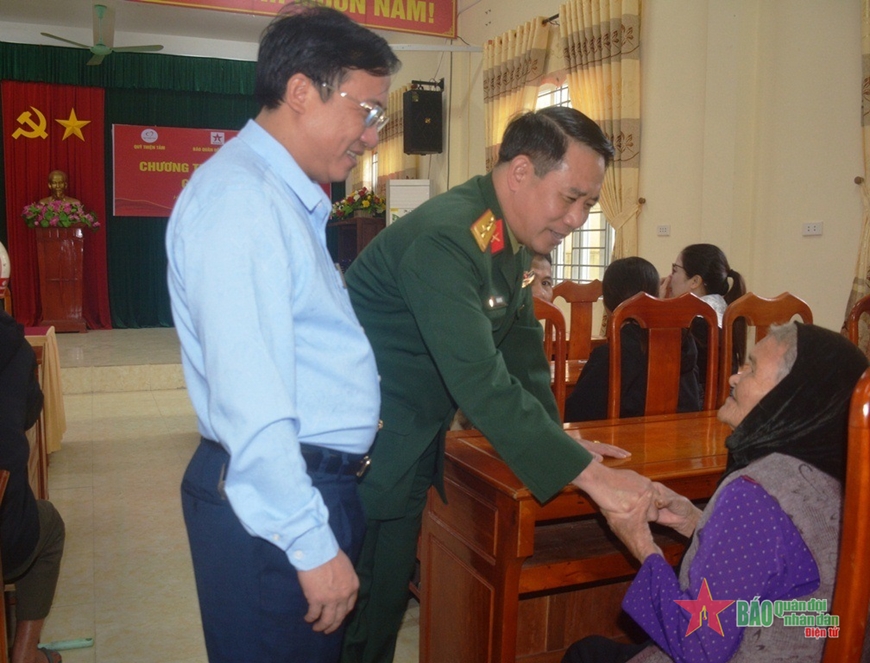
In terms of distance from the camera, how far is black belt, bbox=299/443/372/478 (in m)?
0.96

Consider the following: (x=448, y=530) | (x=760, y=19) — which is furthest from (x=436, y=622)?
(x=760, y=19)

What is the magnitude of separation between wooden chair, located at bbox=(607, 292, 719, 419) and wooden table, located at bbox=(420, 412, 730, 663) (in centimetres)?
21

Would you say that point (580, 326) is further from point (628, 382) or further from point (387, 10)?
point (387, 10)

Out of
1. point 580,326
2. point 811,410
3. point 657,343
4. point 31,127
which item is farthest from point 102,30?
point 811,410

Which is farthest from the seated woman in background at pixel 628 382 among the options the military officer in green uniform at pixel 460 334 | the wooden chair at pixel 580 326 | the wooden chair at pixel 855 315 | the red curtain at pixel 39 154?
the red curtain at pixel 39 154

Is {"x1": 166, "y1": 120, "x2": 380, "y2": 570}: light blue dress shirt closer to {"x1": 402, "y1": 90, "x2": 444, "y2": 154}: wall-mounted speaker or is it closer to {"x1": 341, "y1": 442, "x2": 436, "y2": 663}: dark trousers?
{"x1": 341, "y1": 442, "x2": 436, "y2": 663}: dark trousers

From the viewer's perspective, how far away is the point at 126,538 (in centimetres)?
305

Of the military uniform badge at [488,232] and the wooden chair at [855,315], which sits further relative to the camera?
the wooden chair at [855,315]

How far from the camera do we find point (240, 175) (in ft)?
2.92

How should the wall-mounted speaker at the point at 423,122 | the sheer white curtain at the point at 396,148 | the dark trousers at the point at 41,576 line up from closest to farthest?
the dark trousers at the point at 41,576
the wall-mounted speaker at the point at 423,122
the sheer white curtain at the point at 396,148

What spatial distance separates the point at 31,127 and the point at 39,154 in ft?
1.02

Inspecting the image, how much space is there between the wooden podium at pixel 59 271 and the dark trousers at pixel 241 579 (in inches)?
324

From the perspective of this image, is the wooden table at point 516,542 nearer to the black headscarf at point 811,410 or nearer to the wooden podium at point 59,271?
the black headscarf at point 811,410

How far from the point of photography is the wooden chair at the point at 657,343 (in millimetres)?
2152
